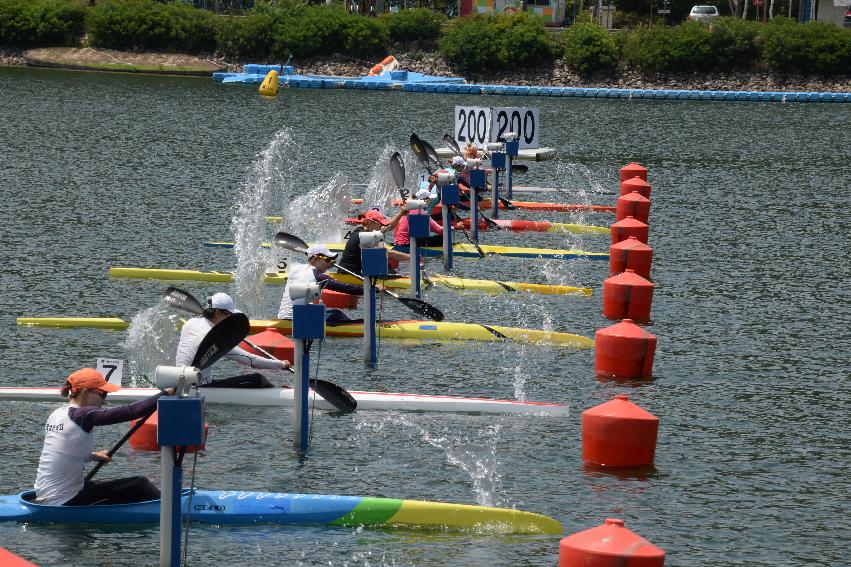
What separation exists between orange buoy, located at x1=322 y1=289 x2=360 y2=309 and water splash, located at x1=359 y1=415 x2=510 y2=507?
5.48 metres

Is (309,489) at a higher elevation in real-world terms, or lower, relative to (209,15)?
lower

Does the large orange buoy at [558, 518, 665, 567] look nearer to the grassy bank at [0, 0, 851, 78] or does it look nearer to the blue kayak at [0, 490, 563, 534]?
the blue kayak at [0, 490, 563, 534]

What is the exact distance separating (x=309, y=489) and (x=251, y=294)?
9.62 metres

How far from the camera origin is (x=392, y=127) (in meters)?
57.5

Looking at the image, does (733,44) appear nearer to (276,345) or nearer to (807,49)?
(807,49)

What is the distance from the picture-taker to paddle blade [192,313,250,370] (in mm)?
11828

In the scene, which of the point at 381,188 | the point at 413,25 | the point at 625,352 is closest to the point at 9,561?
the point at 625,352

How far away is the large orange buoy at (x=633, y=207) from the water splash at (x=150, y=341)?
1418 cm

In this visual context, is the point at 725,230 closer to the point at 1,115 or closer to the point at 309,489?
the point at 309,489

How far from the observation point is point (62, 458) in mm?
12273

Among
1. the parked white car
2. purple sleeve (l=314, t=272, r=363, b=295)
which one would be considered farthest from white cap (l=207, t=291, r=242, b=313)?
the parked white car

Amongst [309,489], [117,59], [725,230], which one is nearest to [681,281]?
[725,230]

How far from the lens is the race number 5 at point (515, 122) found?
35.4 m

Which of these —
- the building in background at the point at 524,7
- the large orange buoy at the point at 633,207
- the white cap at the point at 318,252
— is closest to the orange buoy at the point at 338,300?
the white cap at the point at 318,252
